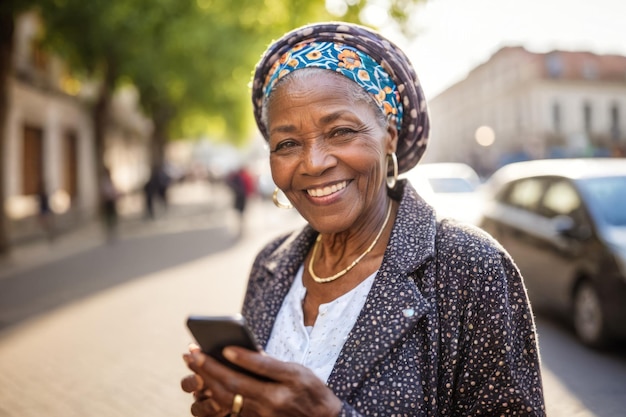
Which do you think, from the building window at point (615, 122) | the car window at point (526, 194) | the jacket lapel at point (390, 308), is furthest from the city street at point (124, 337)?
the building window at point (615, 122)

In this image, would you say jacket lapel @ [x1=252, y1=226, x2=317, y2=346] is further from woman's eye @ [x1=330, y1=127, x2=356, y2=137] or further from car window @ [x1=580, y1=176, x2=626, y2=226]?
car window @ [x1=580, y1=176, x2=626, y2=226]

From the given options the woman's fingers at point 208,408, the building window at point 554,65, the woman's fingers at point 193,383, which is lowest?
the woman's fingers at point 208,408

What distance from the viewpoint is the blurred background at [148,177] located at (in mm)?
5750

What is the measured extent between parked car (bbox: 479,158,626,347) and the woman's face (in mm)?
4519

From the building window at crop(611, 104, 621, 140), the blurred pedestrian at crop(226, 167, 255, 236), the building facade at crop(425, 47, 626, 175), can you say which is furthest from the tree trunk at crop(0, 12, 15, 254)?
the building window at crop(611, 104, 621, 140)

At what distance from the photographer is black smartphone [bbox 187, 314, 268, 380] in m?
1.37

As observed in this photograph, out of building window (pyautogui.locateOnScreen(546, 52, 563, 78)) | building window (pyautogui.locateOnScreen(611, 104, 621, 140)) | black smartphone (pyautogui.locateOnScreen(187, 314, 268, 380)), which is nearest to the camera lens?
black smartphone (pyautogui.locateOnScreen(187, 314, 268, 380))

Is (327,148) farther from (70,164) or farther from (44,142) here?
(70,164)

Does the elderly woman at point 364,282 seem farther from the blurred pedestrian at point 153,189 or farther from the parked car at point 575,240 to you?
the blurred pedestrian at point 153,189

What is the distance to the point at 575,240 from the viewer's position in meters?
6.37

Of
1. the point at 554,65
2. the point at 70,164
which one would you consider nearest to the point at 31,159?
the point at 70,164

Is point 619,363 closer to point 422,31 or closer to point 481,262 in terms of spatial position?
point 422,31

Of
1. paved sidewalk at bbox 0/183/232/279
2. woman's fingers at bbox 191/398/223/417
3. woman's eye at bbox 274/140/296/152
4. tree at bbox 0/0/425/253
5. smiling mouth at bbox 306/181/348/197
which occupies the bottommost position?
paved sidewalk at bbox 0/183/232/279

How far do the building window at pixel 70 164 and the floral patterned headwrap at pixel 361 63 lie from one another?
27305mm
